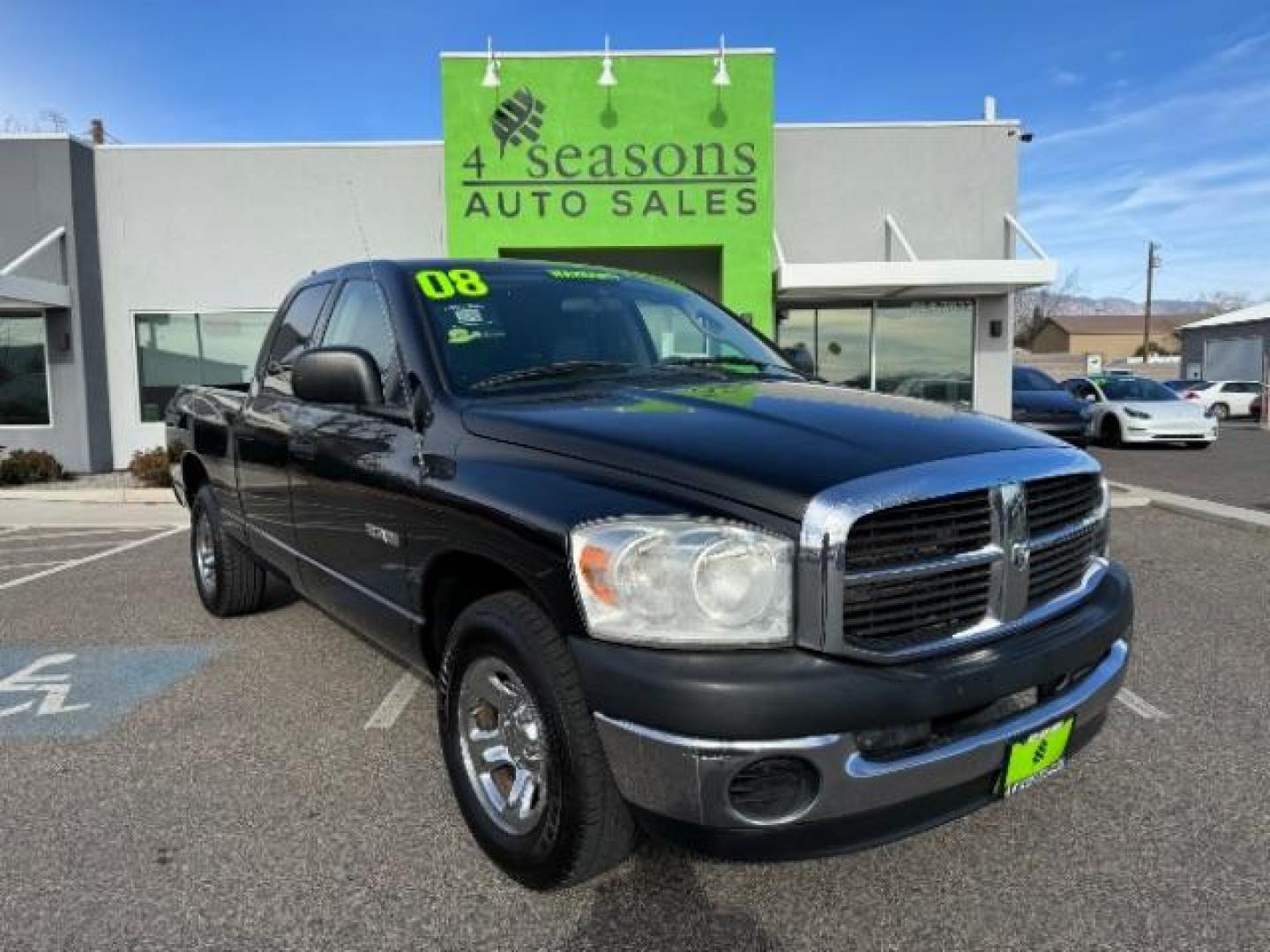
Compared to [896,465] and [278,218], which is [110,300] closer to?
[278,218]

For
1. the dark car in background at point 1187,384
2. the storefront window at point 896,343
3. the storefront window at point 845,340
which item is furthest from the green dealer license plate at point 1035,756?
the dark car in background at point 1187,384

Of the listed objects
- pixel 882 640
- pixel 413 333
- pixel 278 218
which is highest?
pixel 278 218

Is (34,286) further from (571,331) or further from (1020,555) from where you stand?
(1020,555)

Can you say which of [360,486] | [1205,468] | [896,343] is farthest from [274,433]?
[1205,468]

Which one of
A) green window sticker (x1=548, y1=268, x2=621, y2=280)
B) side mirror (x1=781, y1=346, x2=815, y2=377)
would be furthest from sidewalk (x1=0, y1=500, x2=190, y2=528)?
side mirror (x1=781, y1=346, x2=815, y2=377)

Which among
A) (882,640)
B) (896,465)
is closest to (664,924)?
(882,640)

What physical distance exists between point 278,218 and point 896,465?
48.2ft

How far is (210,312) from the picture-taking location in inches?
599

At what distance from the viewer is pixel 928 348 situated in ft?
50.3

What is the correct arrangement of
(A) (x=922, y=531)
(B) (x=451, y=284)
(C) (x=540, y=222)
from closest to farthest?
(A) (x=922, y=531), (B) (x=451, y=284), (C) (x=540, y=222)

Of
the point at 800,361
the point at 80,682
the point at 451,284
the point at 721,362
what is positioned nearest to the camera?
the point at 451,284

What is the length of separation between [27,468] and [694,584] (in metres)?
14.7

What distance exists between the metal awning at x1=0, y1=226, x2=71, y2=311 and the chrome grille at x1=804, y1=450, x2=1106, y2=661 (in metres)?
14.3

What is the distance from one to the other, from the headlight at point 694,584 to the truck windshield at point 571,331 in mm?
1144
